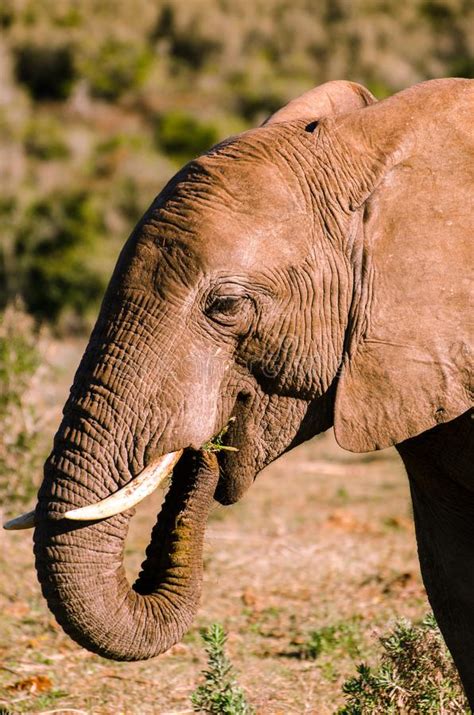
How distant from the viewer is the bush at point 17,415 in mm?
8008

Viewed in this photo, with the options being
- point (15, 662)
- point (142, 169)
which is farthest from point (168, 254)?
point (142, 169)

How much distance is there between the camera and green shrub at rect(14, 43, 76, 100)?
130 feet

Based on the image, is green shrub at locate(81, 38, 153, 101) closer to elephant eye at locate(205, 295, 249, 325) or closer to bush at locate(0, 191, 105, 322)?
bush at locate(0, 191, 105, 322)

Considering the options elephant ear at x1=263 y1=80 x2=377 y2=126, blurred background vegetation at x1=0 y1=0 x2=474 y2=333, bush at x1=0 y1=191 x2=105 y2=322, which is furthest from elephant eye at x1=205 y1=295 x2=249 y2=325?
blurred background vegetation at x1=0 y1=0 x2=474 y2=333

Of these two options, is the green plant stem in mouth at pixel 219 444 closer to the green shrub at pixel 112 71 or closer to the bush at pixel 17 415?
the bush at pixel 17 415

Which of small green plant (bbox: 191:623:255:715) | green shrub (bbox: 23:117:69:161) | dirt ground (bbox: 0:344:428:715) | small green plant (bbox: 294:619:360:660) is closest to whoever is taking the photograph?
small green plant (bbox: 191:623:255:715)

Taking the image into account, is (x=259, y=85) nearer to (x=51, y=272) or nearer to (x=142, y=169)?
(x=142, y=169)

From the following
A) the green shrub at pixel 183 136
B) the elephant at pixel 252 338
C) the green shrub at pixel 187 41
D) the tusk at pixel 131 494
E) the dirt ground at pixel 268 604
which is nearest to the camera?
the tusk at pixel 131 494

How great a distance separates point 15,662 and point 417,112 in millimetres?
3264

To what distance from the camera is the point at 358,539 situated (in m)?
8.65

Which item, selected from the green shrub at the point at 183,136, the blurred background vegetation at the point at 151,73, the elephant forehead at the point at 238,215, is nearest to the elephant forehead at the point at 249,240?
the elephant forehead at the point at 238,215

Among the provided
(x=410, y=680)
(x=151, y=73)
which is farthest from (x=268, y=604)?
(x=151, y=73)

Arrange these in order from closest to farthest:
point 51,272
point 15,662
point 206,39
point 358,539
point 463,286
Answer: point 463,286 → point 15,662 → point 358,539 → point 51,272 → point 206,39

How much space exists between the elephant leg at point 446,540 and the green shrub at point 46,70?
117ft
